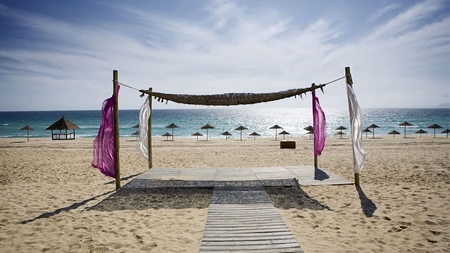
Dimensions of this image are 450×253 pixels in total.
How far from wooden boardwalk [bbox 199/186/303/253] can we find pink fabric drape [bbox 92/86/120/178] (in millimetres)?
2878

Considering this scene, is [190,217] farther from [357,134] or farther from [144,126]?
[357,134]

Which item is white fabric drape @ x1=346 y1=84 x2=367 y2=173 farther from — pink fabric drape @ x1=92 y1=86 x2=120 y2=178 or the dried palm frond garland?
pink fabric drape @ x1=92 y1=86 x2=120 y2=178

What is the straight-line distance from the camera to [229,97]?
6.72m

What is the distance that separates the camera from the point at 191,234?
3680 mm

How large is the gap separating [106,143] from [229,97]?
350 cm

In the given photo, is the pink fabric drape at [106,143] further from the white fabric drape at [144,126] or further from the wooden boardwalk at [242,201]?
the white fabric drape at [144,126]

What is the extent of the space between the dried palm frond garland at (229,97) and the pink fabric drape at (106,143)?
1.33 m

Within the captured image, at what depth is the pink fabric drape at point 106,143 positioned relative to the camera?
575cm

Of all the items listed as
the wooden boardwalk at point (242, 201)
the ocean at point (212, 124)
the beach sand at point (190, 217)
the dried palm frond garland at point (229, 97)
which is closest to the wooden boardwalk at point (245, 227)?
the wooden boardwalk at point (242, 201)

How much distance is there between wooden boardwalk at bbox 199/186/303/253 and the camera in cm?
317

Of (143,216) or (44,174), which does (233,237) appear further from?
(44,174)

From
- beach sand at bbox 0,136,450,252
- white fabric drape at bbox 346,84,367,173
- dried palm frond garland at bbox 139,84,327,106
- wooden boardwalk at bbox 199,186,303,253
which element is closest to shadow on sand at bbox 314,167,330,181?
beach sand at bbox 0,136,450,252

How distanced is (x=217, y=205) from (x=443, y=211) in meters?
4.40

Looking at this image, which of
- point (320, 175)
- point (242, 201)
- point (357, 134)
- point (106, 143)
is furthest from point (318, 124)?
point (106, 143)
